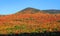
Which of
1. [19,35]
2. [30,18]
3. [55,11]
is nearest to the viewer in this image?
[19,35]

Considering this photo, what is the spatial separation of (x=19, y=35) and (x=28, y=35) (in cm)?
81

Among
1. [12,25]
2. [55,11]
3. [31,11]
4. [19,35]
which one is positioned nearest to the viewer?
[19,35]

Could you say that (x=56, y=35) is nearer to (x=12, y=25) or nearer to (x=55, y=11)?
(x=12, y=25)

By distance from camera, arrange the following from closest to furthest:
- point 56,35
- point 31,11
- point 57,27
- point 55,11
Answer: point 56,35 < point 57,27 < point 31,11 < point 55,11

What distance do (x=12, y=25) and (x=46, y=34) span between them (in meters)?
8.04

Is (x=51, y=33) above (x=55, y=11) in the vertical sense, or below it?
below

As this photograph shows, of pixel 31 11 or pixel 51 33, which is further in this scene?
pixel 31 11

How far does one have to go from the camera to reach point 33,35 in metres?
17.0

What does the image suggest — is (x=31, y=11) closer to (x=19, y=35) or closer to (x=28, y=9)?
(x=28, y=9)

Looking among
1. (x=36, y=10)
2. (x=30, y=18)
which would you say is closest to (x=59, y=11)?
(x=36, y=10)

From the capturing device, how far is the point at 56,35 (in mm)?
17766

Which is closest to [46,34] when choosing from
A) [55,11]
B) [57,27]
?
[57,27]

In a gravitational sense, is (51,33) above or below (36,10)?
below

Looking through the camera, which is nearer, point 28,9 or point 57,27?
point 57,27
